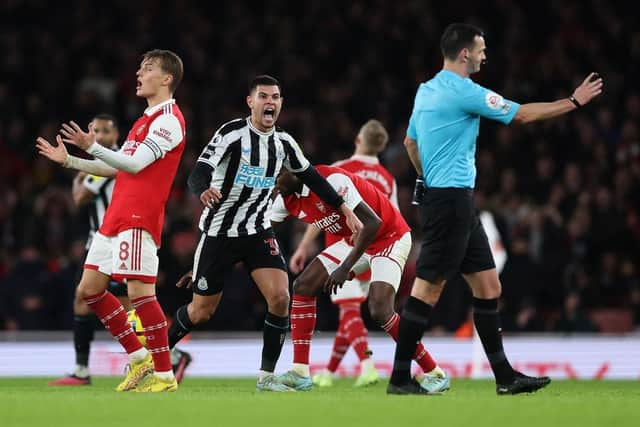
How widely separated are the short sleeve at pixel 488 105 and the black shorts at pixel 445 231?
485 mm

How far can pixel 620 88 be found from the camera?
18.5 metres

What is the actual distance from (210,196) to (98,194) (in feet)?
9.12

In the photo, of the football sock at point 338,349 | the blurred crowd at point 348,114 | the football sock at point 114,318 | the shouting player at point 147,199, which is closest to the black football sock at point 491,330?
the shouting player at point 147,199

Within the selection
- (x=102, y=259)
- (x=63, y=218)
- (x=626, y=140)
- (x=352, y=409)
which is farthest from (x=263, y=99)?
(x=626, y=140)

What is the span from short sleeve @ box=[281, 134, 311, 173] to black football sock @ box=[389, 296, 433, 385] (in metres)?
1.42

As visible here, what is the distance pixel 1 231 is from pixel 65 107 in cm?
300

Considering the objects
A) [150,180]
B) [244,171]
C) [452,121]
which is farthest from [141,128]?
[452,121]

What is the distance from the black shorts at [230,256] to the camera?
8250 millimetres

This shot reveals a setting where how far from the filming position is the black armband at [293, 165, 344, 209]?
8.34m

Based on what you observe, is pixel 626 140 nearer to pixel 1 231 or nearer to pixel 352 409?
pixel 1 231

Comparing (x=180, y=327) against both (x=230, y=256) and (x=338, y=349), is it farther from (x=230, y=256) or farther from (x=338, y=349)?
(x=338, y=349)

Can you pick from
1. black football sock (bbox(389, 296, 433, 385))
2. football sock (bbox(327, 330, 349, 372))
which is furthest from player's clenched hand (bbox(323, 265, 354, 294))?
football sock (bbox(327, 330, 349, 372))

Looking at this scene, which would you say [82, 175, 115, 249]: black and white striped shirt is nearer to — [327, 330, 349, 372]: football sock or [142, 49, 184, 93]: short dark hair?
[142, 49, 184, 93]: short dark hair

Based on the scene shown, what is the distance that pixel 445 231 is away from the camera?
7.25 metres
